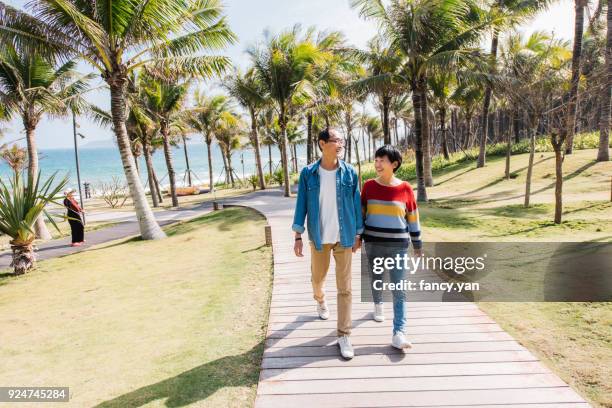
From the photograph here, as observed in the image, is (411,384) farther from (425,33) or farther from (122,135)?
(425,33)

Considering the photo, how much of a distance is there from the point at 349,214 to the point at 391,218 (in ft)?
1.30

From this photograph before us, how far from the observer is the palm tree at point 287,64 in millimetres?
17391

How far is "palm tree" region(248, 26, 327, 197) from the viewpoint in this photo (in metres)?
17.4

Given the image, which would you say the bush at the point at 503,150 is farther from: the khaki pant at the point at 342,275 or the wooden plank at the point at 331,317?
the khaki pant at the point at 342,275

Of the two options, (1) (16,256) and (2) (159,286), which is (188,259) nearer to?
(2) (159,286)

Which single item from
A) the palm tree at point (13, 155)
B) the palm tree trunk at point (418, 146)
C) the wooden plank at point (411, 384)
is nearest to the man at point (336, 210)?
the wooden plank at point (411, 384)

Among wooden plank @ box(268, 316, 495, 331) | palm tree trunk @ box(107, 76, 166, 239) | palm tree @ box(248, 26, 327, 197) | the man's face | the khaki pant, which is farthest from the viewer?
palm tree @ box(248, 26, 327, 197)

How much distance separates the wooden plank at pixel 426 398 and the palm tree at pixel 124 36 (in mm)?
9297

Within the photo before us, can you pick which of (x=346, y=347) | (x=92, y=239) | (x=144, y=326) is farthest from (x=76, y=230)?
(x=346, y=347)

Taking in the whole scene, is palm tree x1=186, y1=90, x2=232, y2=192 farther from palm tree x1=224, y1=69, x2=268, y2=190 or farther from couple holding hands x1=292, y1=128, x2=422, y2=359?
couple holding hands x1=292, y1=128, x2=422, y2=359

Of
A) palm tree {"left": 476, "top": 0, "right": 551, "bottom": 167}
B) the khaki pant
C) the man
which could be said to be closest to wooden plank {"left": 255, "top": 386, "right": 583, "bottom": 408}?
the man

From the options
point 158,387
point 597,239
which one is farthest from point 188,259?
point 597,239

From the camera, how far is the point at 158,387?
3324 millimetres

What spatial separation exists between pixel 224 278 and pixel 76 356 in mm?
2820
